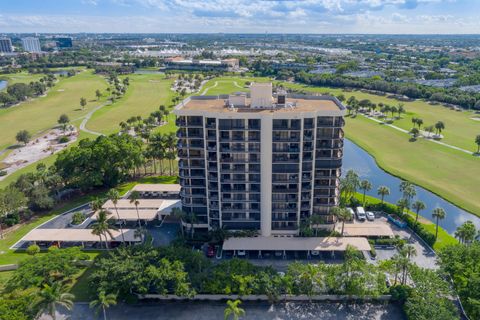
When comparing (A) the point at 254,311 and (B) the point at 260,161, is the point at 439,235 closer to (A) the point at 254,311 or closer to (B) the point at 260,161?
(B) the point at 260,161

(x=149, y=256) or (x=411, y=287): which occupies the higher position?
(x=149, y=256)

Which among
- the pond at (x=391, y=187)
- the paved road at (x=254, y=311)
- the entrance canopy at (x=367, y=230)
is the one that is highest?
the entrance canopy at (x=367, y=230)

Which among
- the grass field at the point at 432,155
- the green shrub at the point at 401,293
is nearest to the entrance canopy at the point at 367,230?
→ the green shrub at the point at 401,293

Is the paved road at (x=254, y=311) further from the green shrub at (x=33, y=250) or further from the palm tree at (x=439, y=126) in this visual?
the palm tree at (x=439, y=126)

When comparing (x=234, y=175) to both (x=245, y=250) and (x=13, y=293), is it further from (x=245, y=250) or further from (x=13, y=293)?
(x=13, y=293)

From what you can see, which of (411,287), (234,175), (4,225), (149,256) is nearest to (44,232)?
(4,225)

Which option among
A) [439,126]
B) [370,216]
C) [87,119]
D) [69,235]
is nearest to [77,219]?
[69,235]

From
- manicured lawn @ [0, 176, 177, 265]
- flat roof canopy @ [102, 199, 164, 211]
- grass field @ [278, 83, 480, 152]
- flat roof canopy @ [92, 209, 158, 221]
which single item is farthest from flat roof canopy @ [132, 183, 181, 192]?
grass field @ [278, 83, 480, 152]
